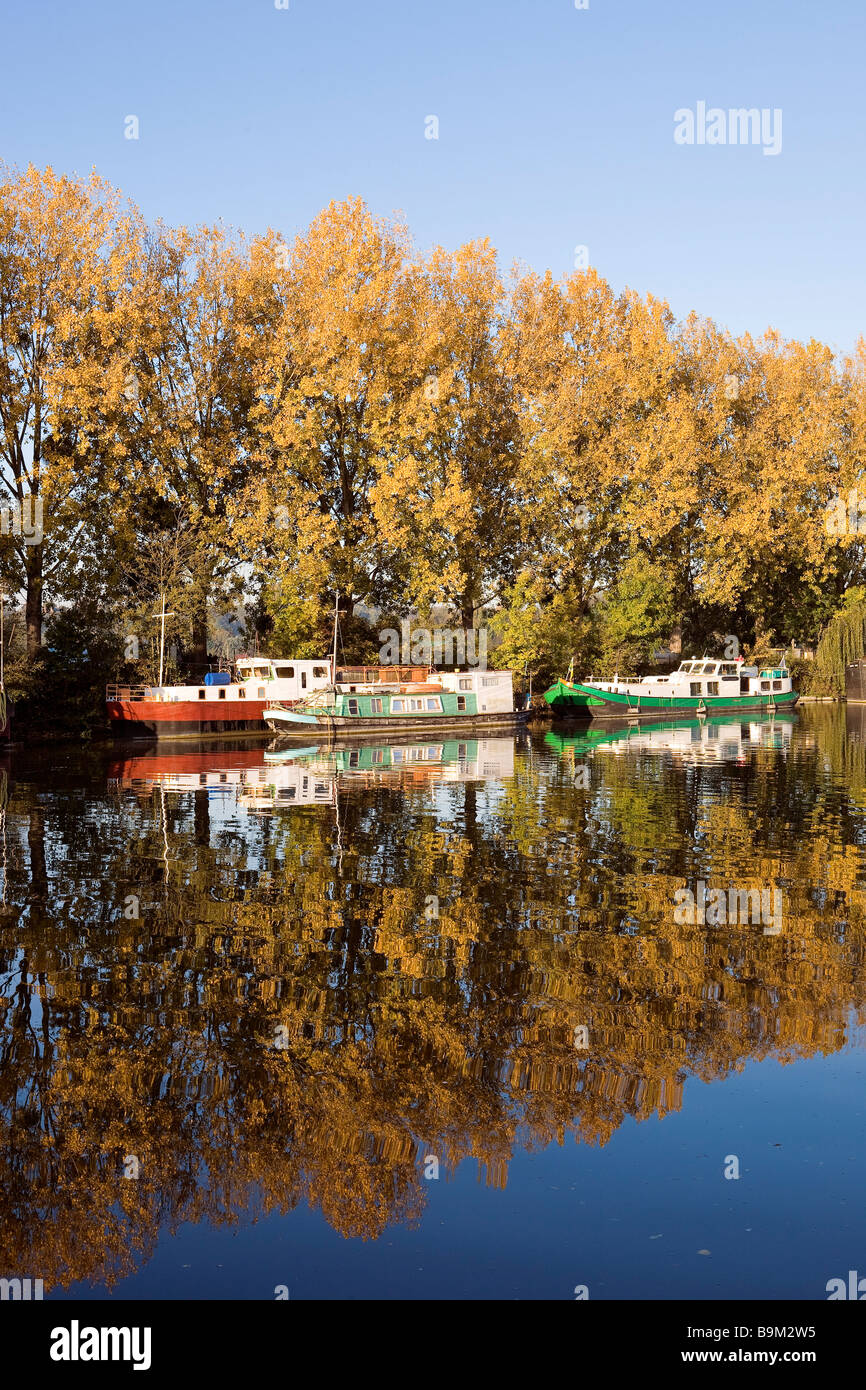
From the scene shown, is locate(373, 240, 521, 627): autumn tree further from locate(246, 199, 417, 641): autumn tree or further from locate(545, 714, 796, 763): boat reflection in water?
locate(545, 714, 796, 763): boat reflection in water

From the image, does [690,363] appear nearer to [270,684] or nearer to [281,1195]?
[270,684]

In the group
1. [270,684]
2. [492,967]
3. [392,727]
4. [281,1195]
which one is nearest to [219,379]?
[270,684]

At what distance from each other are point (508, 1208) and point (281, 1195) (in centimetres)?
170

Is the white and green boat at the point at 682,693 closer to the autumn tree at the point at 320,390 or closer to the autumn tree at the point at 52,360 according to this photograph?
the autumn tree at the point at 320,390

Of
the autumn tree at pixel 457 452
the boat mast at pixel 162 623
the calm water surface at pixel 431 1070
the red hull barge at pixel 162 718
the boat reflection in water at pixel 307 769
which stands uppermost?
the autumn tree at pixel 457 452

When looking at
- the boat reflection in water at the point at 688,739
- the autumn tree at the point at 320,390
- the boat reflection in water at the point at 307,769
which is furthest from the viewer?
the autumn tree at the point at 320,390

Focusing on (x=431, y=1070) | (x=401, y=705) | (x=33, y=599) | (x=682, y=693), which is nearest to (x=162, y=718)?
(x=33, y=599)

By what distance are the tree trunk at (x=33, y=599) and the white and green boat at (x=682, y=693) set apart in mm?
27380

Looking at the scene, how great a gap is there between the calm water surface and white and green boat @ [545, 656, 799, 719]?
41657mm

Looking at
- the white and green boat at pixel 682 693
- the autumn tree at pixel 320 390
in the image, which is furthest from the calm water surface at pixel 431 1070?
the white and green boat at pixel 682 693

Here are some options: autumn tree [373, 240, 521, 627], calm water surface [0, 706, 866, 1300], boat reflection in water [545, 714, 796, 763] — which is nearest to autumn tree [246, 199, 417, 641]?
autumn tree [373, 240, 521, 627]

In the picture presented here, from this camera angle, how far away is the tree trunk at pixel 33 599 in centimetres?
5078

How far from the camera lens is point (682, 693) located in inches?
2781

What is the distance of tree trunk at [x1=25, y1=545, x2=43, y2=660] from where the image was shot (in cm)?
5078
